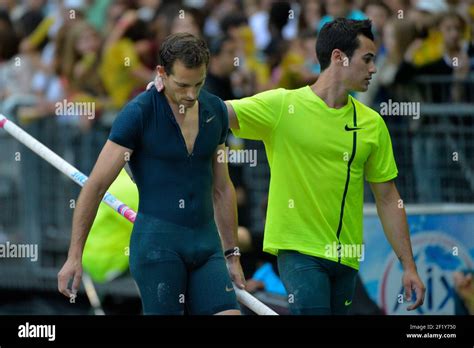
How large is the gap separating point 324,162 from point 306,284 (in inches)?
29.2

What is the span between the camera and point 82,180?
8852 mm

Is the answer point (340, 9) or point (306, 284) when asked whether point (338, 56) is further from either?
point (340, 9)

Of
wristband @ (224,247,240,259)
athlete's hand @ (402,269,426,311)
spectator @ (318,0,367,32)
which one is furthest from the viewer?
spectator @ (318,0,367,32)

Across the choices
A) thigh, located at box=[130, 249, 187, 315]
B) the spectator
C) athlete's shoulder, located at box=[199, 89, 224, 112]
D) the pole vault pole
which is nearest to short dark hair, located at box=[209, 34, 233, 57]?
the spectator

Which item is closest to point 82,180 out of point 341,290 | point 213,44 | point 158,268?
point 158,268

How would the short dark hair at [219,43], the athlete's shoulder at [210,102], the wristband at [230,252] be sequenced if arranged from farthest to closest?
the short dark hair at [219,43] < the wristband at [230,252] < the athlete's shoulder at [210,102]

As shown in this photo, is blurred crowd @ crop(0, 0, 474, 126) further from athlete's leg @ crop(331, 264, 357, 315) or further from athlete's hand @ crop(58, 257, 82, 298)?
athlete's hand @ crop(58, 257, 82, 298)

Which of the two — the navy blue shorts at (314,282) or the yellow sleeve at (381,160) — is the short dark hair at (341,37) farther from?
the navy blue shorts at (314,282)

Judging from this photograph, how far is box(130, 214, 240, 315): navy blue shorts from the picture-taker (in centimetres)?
778

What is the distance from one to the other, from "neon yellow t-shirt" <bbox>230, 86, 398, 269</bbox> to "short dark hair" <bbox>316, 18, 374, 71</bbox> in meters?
0.27

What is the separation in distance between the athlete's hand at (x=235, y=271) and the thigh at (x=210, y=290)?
16.8 inches

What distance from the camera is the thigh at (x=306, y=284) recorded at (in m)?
8.39

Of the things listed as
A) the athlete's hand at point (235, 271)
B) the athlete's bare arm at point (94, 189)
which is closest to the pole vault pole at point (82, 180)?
the athlete's hand at point (235, 271)

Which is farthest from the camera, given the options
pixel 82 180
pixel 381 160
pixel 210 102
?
pixel 82 180
